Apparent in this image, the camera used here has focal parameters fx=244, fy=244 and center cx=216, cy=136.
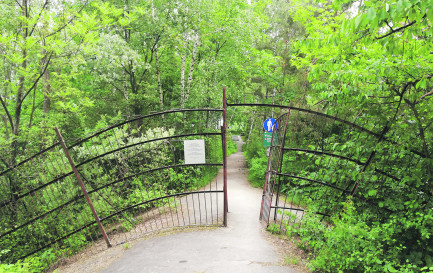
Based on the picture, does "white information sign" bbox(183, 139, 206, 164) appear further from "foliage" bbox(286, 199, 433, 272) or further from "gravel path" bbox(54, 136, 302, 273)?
"foliage" bbox(286, 199, 433, 272)

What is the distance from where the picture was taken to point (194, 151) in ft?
16.8

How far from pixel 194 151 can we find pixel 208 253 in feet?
6.44

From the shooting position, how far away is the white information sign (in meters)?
5.10

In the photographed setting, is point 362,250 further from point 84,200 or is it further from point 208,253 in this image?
point 84,200

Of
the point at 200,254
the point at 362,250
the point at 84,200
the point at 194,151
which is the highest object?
the point at 194,151

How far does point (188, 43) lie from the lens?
1180 centimetres

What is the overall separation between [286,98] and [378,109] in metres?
8.81

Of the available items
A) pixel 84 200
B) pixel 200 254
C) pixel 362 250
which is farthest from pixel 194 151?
pixel 84 200

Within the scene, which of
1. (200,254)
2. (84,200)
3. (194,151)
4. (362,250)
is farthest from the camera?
(84,200)

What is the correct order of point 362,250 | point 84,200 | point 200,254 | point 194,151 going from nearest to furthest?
1. point 362,250
2. point 200,254
3. point 194,151
4. point 84,200

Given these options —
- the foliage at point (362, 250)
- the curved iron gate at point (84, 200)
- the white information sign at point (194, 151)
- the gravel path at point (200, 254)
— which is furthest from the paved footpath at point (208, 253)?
the white information sign at point (194, 151)

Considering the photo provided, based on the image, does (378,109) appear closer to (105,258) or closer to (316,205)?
(316,205)

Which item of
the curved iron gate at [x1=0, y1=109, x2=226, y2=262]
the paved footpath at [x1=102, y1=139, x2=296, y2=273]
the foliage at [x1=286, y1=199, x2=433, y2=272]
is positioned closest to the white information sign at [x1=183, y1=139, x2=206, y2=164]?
the curved iron gate at [x1=0, y1=109, x2=226, y2=262]

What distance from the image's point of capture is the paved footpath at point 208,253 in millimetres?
3934
